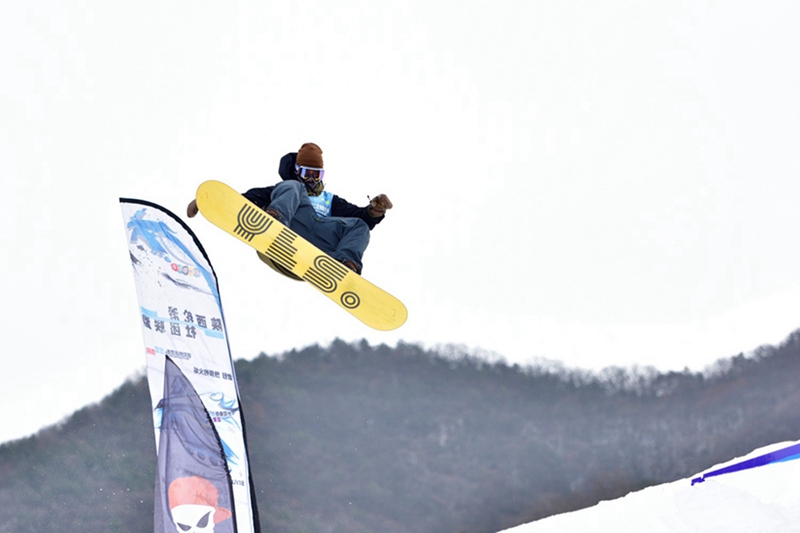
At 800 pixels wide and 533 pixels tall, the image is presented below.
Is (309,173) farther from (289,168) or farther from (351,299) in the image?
(351,299)

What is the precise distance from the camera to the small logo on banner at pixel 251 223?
4355 millimetres

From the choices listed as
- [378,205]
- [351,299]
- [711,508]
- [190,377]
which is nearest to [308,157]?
[378,205]

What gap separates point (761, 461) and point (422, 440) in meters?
6.77

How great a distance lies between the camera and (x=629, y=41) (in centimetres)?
1164

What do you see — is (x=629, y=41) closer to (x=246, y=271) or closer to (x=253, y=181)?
(x=253, y=181)

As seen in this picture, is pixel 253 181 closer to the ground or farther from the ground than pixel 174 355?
farther from the ground

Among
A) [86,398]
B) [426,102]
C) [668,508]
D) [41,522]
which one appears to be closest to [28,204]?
[86,398]

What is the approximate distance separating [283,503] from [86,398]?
10.5ft

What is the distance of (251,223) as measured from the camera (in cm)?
437

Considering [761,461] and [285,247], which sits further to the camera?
[761,461]

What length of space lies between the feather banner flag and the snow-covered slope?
10.2ft

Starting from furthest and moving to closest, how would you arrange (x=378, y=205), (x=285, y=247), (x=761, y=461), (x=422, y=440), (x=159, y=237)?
(x=422, y=440) → (x=761, y=461) → (x=378, y=205) → (x=159, y=237) → (x=285, y=247)

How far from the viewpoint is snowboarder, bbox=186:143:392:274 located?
176 inches

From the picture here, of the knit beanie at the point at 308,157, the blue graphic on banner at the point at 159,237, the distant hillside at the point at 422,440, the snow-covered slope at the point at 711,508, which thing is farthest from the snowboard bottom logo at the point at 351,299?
the distant hillside at the point at 422,440
